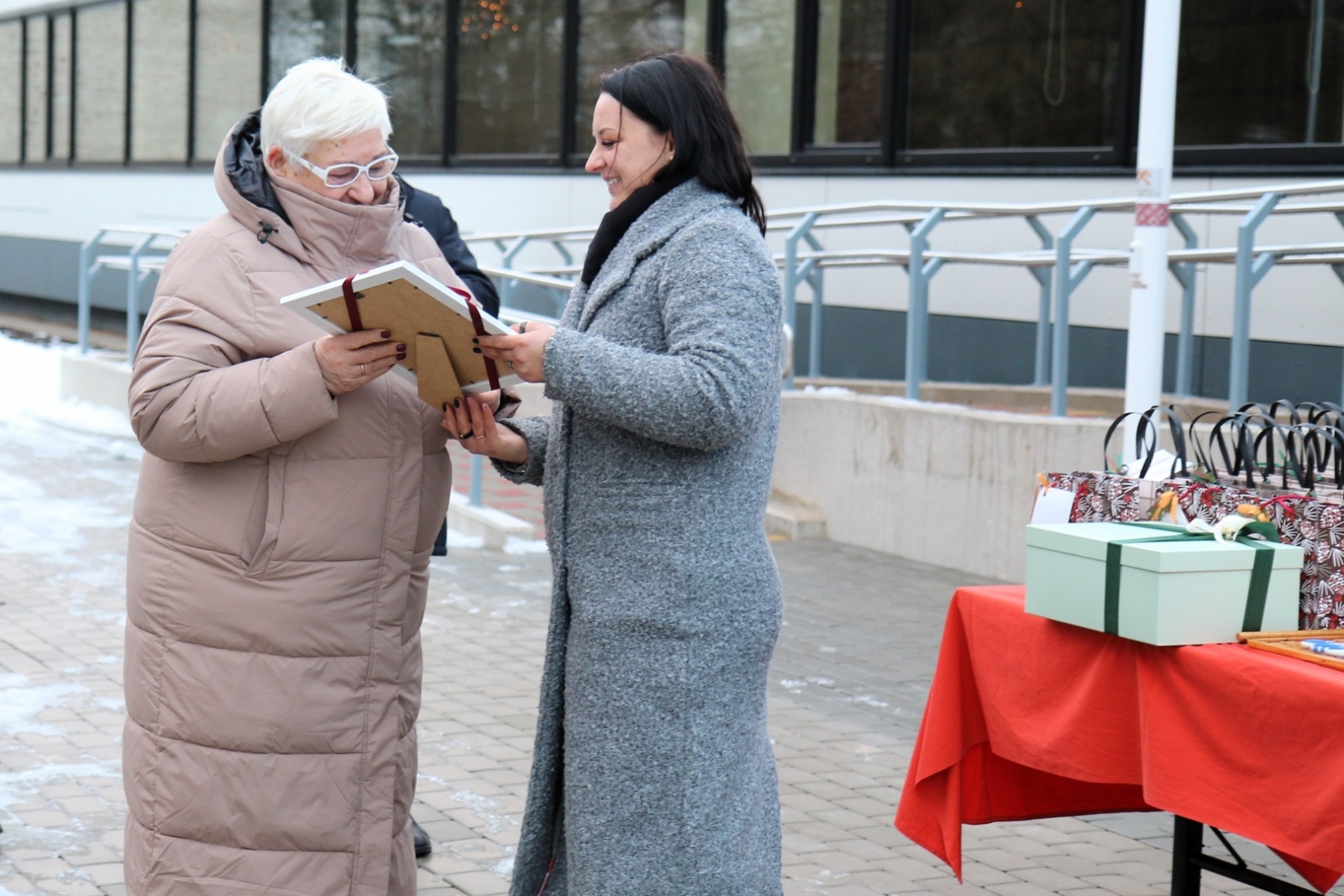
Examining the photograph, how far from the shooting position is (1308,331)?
8.17 meters

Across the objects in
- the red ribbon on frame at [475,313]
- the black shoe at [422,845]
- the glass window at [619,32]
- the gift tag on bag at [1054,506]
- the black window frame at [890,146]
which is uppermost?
the glass window at [619,32]

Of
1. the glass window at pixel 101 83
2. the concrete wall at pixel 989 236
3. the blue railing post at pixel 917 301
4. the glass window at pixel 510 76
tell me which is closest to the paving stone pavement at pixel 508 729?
the blue railing post at pixel 917 301

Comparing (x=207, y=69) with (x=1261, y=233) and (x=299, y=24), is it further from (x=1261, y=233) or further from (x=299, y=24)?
(x=1261, y=233)

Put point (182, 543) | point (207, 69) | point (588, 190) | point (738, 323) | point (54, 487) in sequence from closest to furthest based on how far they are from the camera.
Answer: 1. point (738, 323)
2. point (182, 543)
3. point (54, 487)
4. point (588, 190)
5. point (207, 69)

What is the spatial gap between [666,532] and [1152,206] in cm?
369

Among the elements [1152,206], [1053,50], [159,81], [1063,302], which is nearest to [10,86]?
[159,81]

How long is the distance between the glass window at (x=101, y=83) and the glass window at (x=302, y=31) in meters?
3.74

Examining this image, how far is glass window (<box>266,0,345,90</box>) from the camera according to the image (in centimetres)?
1700

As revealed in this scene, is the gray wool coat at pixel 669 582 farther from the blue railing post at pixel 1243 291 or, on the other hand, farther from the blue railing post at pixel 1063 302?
the blue railing post at pixel 1063 302

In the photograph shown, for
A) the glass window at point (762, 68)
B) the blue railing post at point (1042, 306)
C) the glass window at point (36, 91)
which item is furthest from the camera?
the glass window at point (36, 91)

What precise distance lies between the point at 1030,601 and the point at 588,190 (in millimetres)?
10718

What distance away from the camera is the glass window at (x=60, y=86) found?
2205 centimetres

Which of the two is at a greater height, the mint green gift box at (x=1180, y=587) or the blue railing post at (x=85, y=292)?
the blue railing post at (x=85, y=292)

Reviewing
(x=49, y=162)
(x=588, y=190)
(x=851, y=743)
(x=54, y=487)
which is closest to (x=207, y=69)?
(x=49, y=162)
